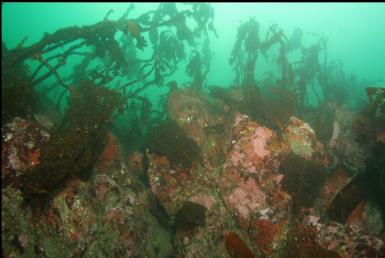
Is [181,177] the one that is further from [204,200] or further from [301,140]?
[301,140]

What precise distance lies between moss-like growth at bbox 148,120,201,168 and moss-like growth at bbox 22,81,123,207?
167 cm

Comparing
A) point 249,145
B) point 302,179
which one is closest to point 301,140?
point 302,179

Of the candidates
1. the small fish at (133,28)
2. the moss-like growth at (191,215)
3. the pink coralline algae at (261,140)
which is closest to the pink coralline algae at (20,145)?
the moss-like growth at (191,215)

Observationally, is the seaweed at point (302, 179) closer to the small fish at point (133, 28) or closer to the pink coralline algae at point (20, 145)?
the pink coralline algae at point (20, 145)

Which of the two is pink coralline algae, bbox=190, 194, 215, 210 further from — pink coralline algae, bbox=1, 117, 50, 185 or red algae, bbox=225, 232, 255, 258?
pink coralline algae, bbox=1, 117, 50, 185

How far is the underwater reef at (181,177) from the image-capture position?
4.62 metres

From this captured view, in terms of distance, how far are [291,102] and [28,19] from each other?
514 feet

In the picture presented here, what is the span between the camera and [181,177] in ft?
22.4

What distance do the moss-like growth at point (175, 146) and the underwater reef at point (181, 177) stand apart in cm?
3

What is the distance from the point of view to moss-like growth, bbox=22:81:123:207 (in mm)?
4473

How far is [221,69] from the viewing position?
3713 inches

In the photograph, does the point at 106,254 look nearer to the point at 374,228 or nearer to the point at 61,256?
the point at 61,256

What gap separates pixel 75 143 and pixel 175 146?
2.71 m

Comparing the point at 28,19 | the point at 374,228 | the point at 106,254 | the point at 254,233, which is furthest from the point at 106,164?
the point at 28,19
